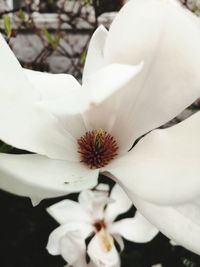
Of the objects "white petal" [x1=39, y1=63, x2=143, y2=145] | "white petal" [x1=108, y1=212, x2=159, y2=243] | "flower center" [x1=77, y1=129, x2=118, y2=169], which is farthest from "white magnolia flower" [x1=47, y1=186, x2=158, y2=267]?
"white petal" [x1=39, y1=63, x2=143, y2=145]

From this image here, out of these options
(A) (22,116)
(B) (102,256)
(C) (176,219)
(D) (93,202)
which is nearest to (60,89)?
(A) (22,116)

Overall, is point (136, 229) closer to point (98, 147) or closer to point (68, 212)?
point (68, 212)

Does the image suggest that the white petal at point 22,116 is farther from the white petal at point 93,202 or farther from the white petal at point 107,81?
the white petal at point 93,202

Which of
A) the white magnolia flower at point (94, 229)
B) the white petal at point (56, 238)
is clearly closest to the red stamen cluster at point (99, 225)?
the white magnolia flower at point (94, 229)

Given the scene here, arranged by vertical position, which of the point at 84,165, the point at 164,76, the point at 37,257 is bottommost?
the point at 37,257

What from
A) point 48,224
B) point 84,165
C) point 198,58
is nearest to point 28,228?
point 48,224

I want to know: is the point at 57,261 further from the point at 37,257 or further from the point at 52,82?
the point at 52,82
